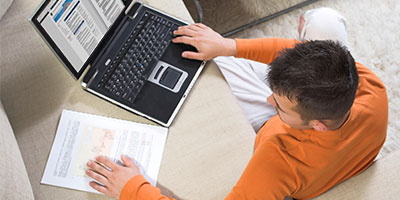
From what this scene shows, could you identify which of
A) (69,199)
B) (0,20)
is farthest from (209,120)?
(0,20)

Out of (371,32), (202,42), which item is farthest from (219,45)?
(371,32)

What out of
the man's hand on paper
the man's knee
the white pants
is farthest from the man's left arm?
the man's knee

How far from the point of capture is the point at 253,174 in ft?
2.74

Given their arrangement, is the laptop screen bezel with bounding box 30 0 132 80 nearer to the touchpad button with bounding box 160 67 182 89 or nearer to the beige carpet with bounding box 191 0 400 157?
the touchpad button with bounding box 160 67 182 89

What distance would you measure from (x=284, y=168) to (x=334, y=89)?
0.76 ft

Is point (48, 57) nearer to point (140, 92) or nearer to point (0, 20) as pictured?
point (0, 20)

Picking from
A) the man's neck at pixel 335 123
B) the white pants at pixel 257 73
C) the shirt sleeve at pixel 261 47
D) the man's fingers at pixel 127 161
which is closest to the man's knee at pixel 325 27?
the white pants at pixel 257 73

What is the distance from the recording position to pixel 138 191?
2.82 ft

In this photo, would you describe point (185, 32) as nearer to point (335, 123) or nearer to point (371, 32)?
point (335, 123)

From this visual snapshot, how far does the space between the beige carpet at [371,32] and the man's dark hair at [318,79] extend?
1.00 metres

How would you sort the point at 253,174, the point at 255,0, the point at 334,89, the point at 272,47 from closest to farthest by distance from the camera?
the point at 334,89 → the point at 253,174 → the point at 272,47 → the point at 255,0

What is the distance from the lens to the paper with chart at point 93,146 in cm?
89

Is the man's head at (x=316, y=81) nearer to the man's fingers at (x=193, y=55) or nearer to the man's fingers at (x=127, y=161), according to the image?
the man's fingers at (x=193, y=55)

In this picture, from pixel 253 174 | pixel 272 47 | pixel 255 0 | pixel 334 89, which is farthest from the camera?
pixel 255 0
